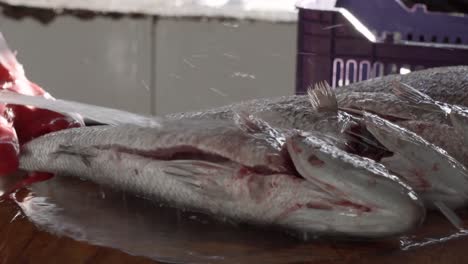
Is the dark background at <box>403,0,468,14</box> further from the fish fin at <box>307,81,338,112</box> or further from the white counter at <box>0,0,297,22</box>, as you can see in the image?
the fish fin at <box>307,81,338,112</box>

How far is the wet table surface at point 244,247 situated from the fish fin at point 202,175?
0.03 m

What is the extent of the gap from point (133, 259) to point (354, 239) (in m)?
0.14

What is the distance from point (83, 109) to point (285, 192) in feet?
0.58

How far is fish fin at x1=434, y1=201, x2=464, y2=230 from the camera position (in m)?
0.46

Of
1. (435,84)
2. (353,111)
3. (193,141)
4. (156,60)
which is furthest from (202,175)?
(156,60)

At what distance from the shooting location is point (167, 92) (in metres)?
1.17

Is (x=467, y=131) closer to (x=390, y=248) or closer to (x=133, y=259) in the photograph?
(x=390, y=248)

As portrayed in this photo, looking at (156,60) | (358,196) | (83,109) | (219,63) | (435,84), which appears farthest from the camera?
(156,60)

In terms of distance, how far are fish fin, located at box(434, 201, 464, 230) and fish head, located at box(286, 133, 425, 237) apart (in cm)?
6

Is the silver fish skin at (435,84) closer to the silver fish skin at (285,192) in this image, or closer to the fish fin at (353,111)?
the fish fin at (353,111)

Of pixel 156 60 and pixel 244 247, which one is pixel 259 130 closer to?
pixel 244 247

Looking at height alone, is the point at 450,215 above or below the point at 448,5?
below

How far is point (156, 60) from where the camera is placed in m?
1.23

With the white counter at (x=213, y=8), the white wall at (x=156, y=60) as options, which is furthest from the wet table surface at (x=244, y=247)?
the white counter at (x=213, y=8)
